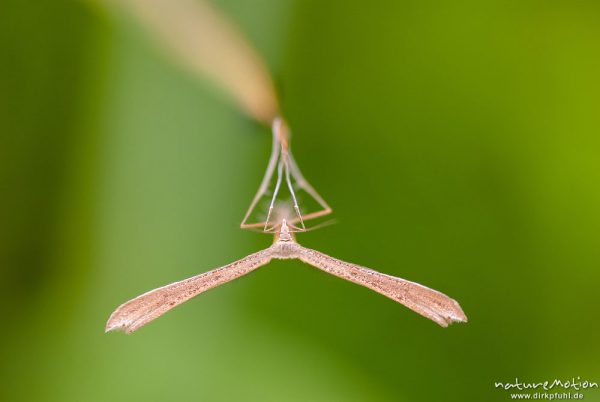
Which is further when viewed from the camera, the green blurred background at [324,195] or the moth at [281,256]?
→ the green blurred background at [324,195]

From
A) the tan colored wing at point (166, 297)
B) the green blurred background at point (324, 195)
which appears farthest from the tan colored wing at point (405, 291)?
the green blurred background at point (324, 195)

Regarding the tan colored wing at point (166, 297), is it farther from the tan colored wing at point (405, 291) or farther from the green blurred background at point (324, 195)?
the green blurred background at point (324, 195)

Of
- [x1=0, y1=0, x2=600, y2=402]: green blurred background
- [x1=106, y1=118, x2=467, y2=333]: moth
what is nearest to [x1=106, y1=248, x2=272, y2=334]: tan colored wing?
[x1=106, y1=118, x2=467, y2=333]: moth

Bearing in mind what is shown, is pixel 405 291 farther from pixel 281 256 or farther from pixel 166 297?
pixel 166 297

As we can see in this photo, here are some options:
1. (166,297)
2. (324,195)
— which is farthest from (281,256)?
(324,195)

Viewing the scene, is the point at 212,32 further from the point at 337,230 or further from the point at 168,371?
the point at 168,371

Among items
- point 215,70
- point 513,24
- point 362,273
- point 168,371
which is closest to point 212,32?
point 215,70

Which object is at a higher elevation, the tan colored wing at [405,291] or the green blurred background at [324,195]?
the green blurred background at [324,195]
